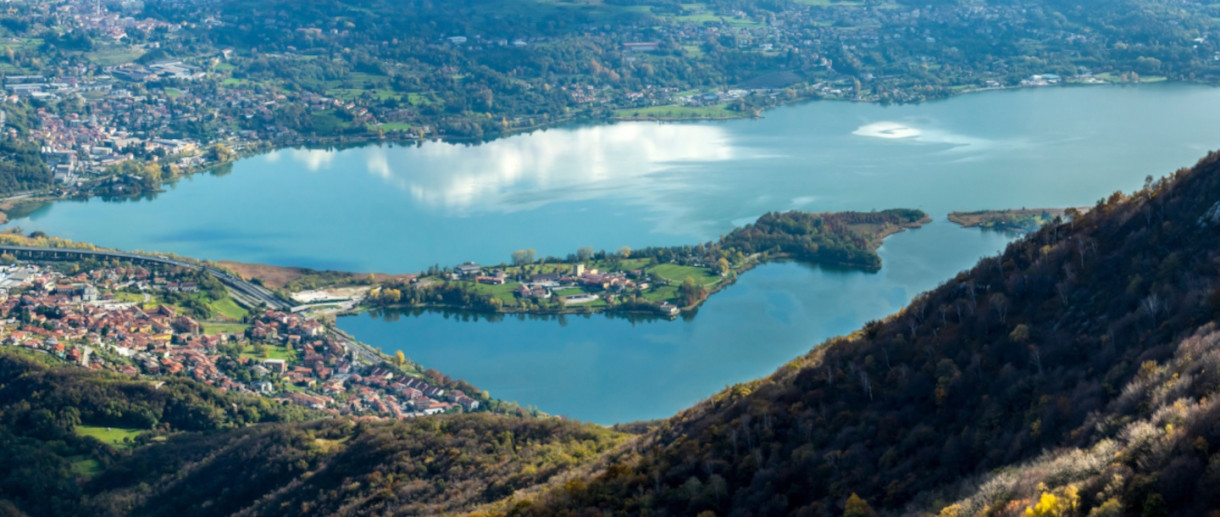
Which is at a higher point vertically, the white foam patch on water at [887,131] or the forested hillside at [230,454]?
the white foam patch on water at [887,131]

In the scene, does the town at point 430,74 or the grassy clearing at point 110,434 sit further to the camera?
the town at point 430,74

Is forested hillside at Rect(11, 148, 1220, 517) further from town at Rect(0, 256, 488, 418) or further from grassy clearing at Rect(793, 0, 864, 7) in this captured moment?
grassy clearing at Rect(793, 0, 864, 7)

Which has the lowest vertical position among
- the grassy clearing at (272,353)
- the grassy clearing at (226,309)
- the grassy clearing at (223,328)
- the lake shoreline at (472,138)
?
the grassy clearing at (272,353)

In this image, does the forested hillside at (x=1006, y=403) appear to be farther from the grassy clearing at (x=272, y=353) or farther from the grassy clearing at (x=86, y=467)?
the grassy clearing at (x=272, y=353)

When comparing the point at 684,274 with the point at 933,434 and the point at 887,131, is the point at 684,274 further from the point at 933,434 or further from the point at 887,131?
the point at 887,131

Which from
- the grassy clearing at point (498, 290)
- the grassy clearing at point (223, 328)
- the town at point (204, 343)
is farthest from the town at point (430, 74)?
the grassy clearing at point (498, 290)

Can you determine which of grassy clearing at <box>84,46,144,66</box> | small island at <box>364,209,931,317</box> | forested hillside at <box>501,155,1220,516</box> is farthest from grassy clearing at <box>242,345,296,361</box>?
grassy clearing at <box>84,46,144,66</box>
